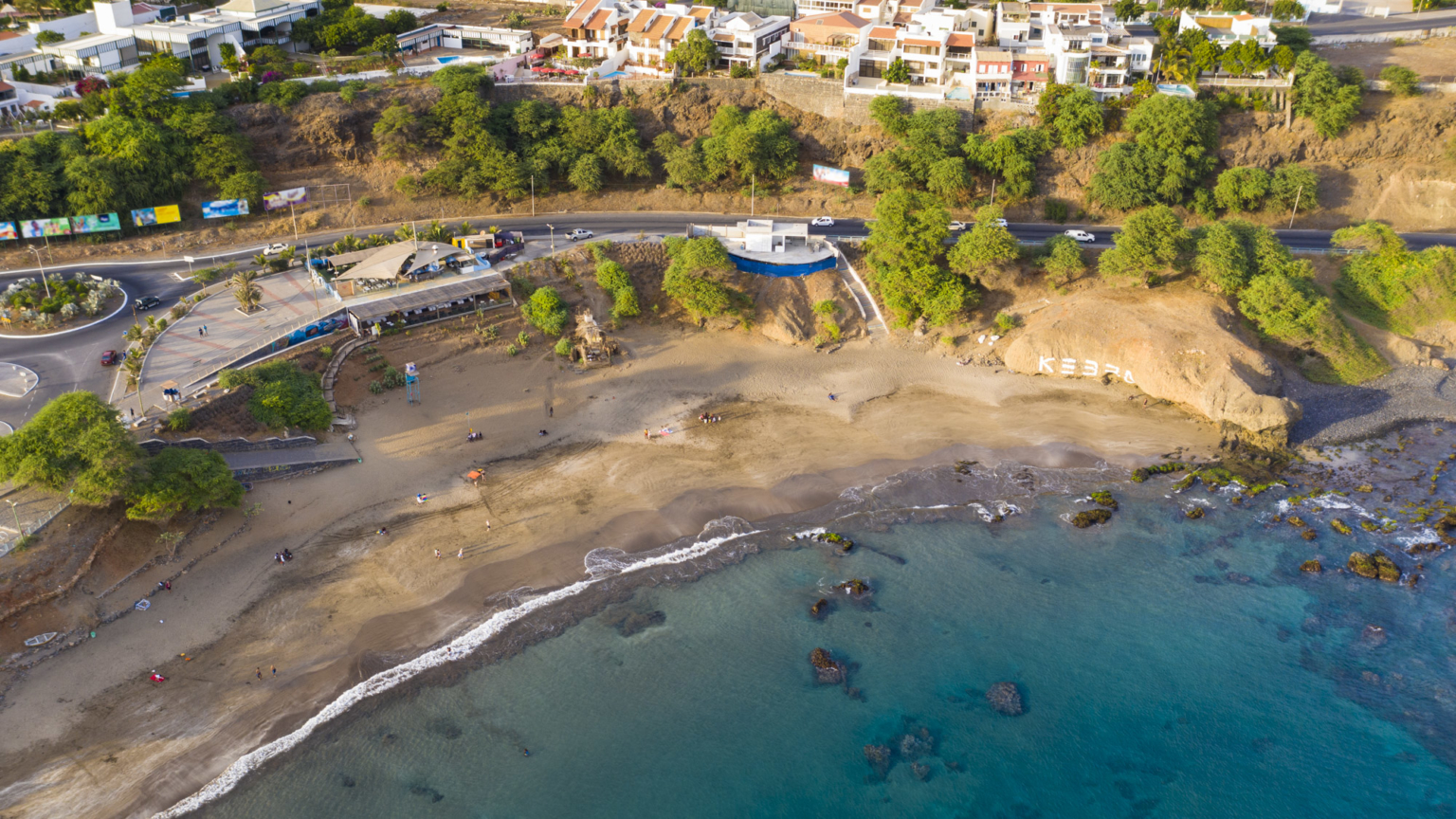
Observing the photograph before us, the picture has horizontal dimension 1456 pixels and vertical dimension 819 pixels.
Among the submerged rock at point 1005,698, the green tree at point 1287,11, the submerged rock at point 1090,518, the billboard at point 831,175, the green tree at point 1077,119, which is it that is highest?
the green tree at point 1287,11

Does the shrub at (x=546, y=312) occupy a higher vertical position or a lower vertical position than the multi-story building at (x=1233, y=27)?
lower

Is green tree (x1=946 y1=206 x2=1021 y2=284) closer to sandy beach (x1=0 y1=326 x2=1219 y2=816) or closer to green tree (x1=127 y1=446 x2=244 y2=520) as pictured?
sandy beach (x1=0 y1=326 x2=1219 y2=816)

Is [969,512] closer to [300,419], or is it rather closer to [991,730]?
[991,730]

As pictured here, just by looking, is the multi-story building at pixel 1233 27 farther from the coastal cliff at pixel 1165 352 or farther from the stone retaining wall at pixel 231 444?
the stone retaining wall at pixel 231 444

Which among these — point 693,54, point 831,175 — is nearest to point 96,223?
point 693,54

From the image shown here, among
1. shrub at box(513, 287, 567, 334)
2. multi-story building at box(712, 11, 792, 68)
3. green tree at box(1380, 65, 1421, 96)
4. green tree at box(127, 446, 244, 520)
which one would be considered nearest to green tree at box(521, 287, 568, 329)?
shrub at box(513, 287, 567, 334)

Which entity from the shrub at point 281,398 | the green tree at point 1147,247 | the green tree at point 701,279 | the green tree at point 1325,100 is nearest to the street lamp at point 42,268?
the shrub at point 281,398
